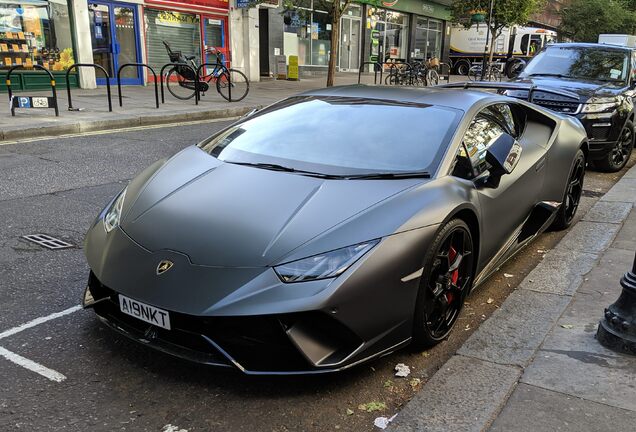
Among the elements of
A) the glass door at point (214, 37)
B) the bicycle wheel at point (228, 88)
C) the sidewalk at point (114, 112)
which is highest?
the glass door at point (214, 37)

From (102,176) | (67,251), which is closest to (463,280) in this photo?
(67,251)

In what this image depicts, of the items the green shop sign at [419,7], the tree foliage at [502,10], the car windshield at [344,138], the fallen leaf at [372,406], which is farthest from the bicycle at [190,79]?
the tree foliage at [502,10]

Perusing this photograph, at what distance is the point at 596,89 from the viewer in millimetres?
7867

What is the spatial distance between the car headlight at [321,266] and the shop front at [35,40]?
13.7 meters

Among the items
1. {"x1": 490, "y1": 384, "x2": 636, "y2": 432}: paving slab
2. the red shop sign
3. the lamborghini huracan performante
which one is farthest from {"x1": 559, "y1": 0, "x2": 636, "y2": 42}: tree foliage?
{"x1": 490, "y1": 384, "x2": 636, "y2": 432}: paving slab

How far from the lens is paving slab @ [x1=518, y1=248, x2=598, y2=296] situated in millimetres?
3930

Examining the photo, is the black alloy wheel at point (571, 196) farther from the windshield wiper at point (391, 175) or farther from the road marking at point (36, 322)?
the road marking at point (36, 322)

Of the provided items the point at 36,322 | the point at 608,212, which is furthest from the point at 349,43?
the point at 36,322

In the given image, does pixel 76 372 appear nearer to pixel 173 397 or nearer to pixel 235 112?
pixel 173 397

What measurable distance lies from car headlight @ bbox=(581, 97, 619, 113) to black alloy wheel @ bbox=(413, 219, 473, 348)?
5.19 metres

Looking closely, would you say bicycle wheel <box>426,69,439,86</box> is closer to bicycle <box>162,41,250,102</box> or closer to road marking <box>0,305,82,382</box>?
bicycle <box>162,41,250,102</box>

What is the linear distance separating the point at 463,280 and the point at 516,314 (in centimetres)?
51

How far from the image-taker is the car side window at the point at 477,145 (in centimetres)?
337

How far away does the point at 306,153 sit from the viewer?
3377 millimetres
